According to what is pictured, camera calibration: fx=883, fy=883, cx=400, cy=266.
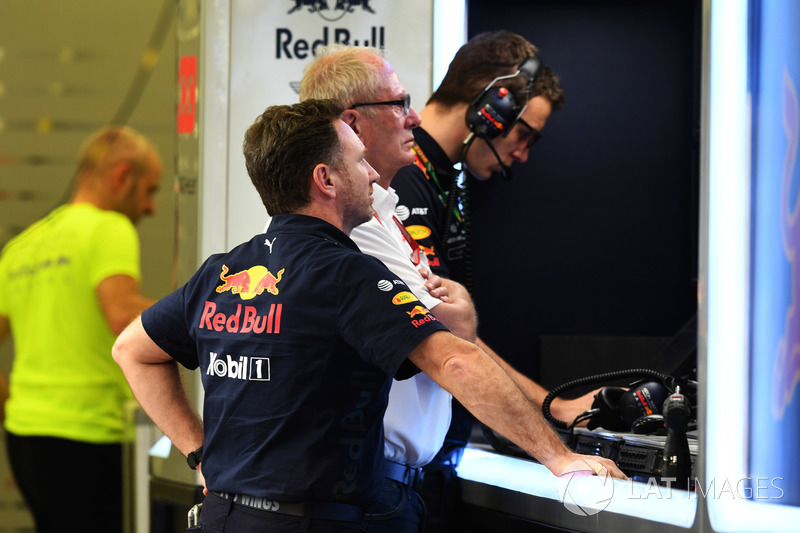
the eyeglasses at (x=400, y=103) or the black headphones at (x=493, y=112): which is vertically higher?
the black headphones at (x=493, y=112)

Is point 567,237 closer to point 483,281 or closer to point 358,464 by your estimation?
point 483,281

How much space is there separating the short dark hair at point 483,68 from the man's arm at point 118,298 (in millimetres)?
1380

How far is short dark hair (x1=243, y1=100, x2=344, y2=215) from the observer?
4.08 ft

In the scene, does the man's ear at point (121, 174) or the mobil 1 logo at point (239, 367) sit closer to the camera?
the mobil 1 logo at point (239, 367)

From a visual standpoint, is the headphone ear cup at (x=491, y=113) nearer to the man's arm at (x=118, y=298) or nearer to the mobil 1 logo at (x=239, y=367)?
the mobil 1 logo at (x=239, y=367)

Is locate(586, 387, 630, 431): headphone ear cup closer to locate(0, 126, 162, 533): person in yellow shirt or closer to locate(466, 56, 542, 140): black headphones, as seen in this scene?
locate(466, 56, 542, 140): black headphones

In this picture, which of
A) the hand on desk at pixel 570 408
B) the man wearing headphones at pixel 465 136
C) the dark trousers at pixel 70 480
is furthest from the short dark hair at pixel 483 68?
the dark trousers at pixel 70 480

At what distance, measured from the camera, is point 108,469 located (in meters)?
3.02

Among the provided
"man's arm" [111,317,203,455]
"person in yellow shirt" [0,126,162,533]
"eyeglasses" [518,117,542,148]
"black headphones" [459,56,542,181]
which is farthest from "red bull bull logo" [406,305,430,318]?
"person in yellow shirt" [0,126,162,533]

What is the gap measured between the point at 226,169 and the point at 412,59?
1.64 ft

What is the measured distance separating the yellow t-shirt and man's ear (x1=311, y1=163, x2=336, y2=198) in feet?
5.83

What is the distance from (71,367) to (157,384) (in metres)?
1.77

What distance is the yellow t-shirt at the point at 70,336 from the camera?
114 inches

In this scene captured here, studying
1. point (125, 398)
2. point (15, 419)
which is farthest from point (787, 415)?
point (15, 419)
